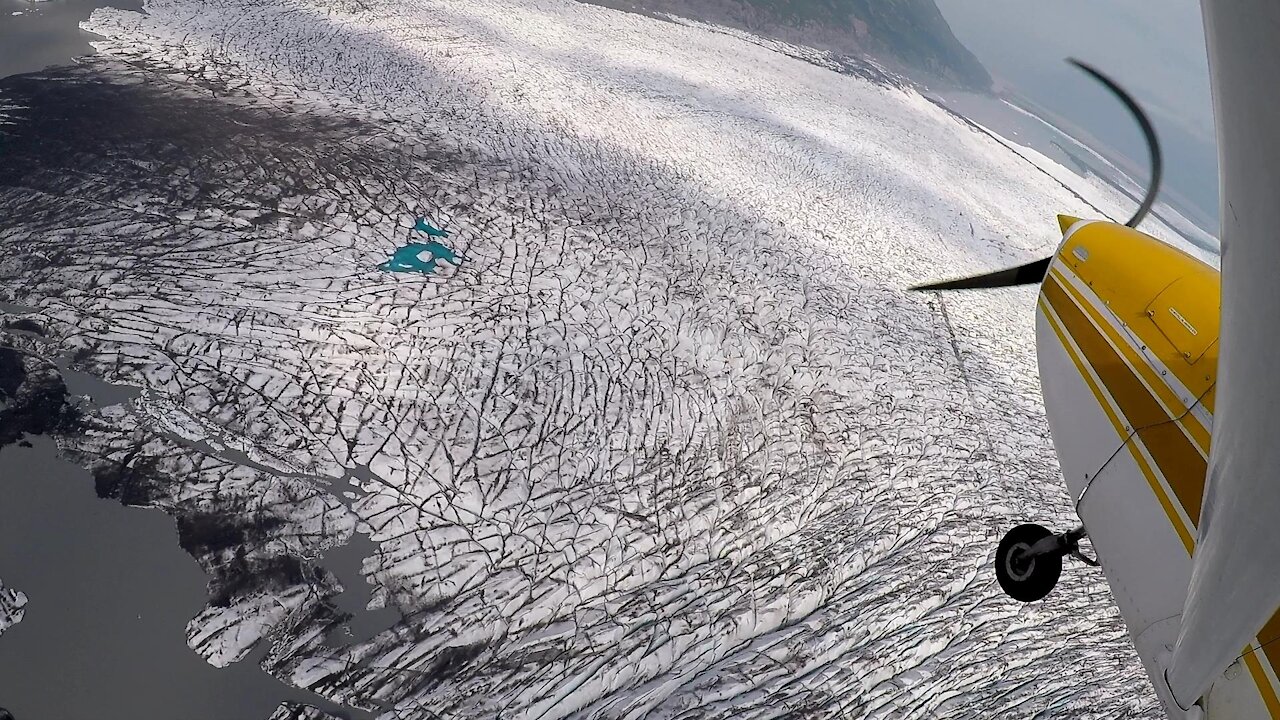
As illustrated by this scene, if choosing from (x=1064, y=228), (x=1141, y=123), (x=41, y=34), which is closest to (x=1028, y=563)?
(x=1064, y=228)

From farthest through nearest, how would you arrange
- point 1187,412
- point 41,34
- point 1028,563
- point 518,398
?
point 41,34, point 518,398, point 1028,563, point 1187,412

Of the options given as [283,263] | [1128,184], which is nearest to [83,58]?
[283,263]

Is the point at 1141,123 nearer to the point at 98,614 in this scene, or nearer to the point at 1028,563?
the point at 1028,563

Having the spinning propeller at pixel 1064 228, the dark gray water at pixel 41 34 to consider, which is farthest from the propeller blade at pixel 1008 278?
the dark gray water at pixel 41 34

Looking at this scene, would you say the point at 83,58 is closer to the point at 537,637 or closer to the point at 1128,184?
the point at 537,637

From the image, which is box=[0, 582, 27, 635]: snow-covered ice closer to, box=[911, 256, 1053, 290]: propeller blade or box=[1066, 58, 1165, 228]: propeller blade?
box=[911, 256, 1053, 290]: propeller blade

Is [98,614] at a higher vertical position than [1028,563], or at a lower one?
lower
